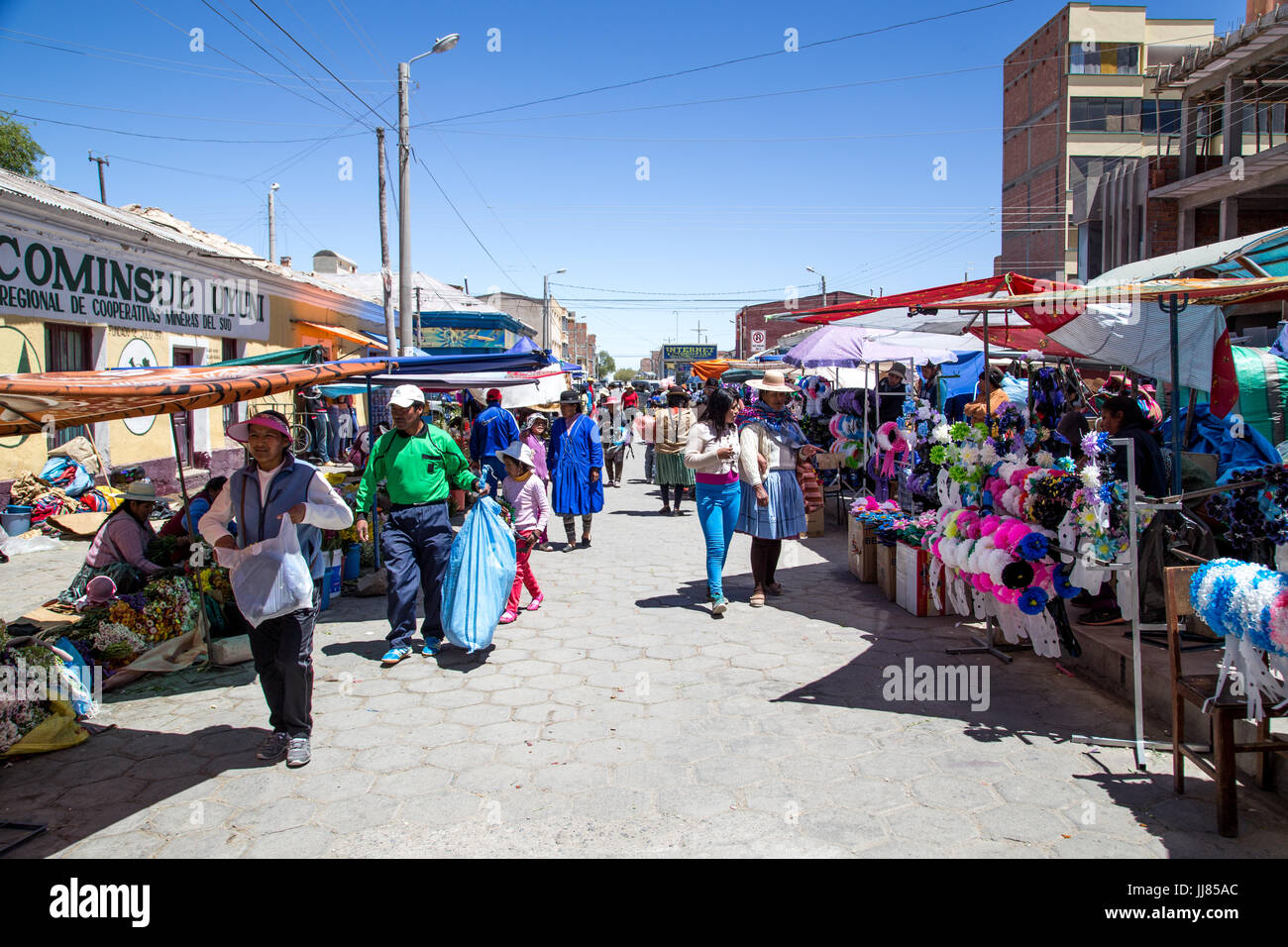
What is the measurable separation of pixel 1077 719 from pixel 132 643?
5.93m

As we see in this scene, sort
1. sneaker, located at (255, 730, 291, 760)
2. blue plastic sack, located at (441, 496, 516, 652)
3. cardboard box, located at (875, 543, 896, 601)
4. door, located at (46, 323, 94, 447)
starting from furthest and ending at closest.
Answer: door, located at (46, 323, 94, 447)
cardboard box, located at (875, 543, 896, 601)
blue plastic sack, located at (441, 496, 516, 652)
sneaker, located at (255, 730, 291, 760)

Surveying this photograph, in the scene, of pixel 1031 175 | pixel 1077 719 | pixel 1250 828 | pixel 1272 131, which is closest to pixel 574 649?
pixel 1077 719

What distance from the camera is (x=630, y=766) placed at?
13.5ft

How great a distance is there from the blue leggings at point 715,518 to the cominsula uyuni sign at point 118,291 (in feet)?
29.9

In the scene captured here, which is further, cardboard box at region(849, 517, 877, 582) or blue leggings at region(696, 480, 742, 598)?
cardboard box at region(849, 517, 877, 582)

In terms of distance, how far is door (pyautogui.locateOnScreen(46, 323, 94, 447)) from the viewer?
11117 millimetres

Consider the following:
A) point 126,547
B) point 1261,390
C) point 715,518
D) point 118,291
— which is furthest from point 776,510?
point 118,291

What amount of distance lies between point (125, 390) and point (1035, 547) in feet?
15.3

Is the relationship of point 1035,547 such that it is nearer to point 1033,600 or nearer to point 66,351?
point 1033,600

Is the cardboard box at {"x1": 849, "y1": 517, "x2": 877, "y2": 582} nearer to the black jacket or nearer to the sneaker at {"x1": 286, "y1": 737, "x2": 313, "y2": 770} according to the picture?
the black jacket

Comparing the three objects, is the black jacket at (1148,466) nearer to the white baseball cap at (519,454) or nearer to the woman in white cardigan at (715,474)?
the woman in white cardigan at (715,474)

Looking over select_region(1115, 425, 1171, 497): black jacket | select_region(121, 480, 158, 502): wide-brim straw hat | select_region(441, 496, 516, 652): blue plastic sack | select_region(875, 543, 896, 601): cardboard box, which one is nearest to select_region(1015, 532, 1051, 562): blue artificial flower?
select_region(1115, 425, 1171, 497): black jacket

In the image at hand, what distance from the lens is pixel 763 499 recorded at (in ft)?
21.8

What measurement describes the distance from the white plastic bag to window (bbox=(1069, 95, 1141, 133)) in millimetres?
38003
